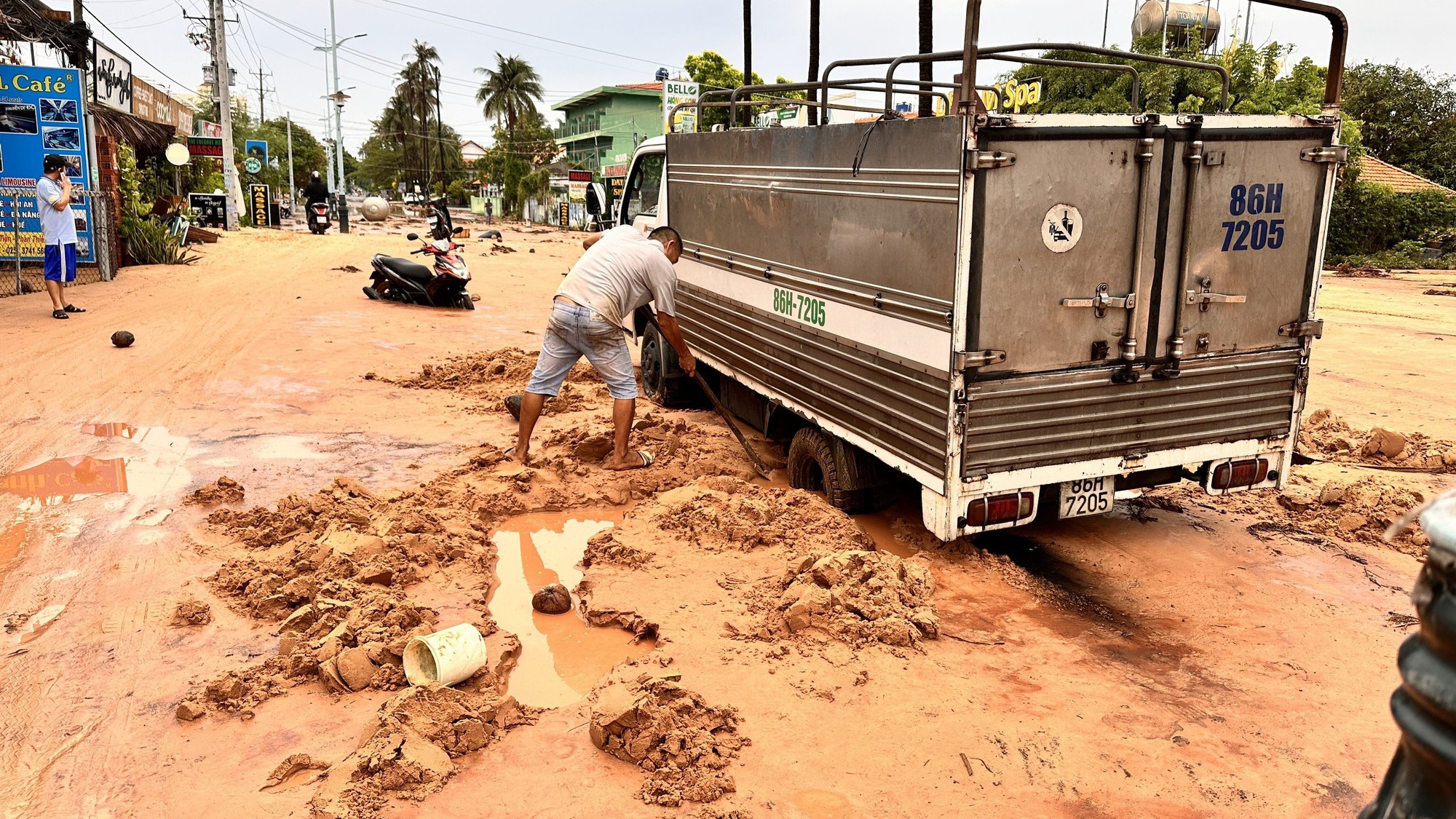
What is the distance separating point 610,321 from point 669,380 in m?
2.11

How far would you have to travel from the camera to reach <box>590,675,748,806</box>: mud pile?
3072 mm

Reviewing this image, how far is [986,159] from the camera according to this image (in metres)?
4.15

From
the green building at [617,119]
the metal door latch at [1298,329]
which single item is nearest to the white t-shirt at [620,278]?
the metal door latch at [1298,329]

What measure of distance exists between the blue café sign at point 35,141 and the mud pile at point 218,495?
33.6ft

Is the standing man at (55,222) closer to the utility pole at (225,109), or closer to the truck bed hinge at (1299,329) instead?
the truck bed hinge at (1299,329)

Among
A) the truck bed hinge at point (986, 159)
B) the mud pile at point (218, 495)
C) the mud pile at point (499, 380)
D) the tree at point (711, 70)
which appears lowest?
the mud pile at point (218, 495)

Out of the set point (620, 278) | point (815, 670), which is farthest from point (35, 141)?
point (815, 670)

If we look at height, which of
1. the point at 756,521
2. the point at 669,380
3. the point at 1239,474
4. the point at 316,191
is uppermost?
the point at 316,191

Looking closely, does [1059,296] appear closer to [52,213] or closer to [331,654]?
[331,654]

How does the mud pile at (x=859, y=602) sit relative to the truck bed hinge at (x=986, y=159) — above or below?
below

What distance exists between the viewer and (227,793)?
9.98 feet

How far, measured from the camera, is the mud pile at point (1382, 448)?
22.1ft

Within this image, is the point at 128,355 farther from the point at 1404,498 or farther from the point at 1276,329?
the point at 1404,498

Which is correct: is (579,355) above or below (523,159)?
below
